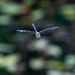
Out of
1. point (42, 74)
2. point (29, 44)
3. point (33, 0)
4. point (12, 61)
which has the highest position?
point (33, 0)

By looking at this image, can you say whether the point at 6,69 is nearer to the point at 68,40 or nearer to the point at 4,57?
the point at 4,57

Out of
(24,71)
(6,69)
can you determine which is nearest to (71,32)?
(24,71)

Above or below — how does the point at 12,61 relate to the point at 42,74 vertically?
above

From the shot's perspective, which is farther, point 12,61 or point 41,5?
point 41,5

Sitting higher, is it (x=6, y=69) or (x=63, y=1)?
(x=63, y=1)

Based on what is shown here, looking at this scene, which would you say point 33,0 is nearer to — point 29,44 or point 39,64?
point 29,44

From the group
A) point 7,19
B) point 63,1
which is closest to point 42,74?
point 7,19
